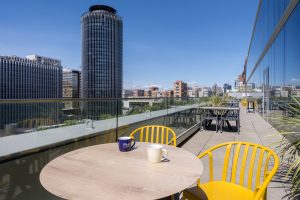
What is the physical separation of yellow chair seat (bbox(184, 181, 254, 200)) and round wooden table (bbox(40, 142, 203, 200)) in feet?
1.02

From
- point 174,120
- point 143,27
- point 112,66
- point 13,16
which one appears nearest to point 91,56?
point 112,66

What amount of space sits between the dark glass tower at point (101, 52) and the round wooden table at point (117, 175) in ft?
156

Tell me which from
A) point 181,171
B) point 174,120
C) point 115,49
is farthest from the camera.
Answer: point 115,49

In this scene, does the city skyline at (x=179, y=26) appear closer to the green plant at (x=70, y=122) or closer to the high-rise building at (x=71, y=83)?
the high-rise building at (x=71, y=83)

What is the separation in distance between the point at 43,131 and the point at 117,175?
1.11 metres

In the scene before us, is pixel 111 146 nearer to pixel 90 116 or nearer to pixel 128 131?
pixel 90 116

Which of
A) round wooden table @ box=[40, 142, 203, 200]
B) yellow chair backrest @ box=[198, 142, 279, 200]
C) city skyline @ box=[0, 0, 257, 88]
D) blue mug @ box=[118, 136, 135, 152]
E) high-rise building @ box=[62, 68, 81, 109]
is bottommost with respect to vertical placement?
yellow chair backrest @ box=[198, 142, 279, 200]

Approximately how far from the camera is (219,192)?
1.51 metres

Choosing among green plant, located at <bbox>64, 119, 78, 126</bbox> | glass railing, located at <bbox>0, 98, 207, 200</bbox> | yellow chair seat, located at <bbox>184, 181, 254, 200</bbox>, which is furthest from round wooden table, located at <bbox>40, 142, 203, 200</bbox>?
green plant, located at <bbox>64, 119, 78, 126</bbox>

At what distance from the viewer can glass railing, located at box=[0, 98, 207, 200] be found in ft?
4.98

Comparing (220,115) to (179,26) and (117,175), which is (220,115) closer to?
(117,175)

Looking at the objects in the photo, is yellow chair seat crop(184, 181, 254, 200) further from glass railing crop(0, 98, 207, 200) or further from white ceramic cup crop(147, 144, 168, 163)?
glass railing crop(0, 98, 207, 200)

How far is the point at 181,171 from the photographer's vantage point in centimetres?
112

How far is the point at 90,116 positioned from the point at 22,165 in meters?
0.90
